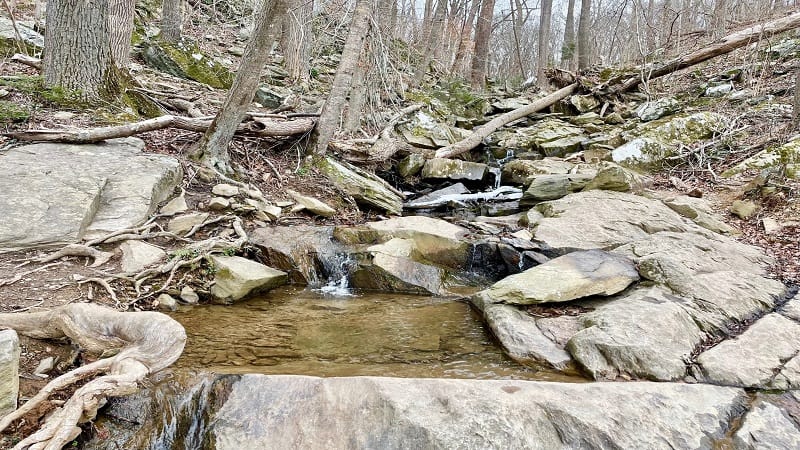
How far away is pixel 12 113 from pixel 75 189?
2.05 metres

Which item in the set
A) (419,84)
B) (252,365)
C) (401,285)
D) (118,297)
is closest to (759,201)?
(401,285)

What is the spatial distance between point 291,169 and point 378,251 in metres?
2.71

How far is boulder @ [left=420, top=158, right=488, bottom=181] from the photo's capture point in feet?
30.7

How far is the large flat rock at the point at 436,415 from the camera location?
7.78ft

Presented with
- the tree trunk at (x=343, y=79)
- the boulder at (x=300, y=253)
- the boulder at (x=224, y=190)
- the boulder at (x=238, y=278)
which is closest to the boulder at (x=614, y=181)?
the tree trunk at (x=343, y=79)

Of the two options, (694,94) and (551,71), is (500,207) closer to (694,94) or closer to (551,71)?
(694,94)

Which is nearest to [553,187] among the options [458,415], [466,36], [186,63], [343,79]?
[343,79]

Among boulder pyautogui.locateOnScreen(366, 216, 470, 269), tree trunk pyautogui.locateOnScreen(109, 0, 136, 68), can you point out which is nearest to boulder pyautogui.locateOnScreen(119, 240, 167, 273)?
boulder pyautogui.locateOnScreen(366, 216, 470, 269)

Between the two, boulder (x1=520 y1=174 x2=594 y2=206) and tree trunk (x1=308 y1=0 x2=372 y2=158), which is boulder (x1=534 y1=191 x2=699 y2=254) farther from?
tree trunk (x1=308 y1=0 x2=372 y2=158)

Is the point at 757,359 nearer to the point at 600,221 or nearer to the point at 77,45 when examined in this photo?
the point at 600,221

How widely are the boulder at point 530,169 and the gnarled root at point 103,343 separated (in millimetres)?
7331

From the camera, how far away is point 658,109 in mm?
10875

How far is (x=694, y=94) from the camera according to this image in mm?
11492

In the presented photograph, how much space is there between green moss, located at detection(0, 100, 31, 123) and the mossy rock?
4718 mm
